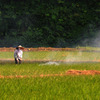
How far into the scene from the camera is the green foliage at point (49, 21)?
48375mm

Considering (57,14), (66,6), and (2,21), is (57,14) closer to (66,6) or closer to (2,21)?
(66,6)

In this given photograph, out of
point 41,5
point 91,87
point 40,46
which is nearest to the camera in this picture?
point 91,87

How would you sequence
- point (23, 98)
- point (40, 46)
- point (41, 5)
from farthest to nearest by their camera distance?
point (41, 5) < point (40, 46) < point (23, 98)

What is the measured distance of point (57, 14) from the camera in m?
49.9

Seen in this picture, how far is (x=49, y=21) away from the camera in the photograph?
166 feet

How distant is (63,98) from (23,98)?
3.46 ft

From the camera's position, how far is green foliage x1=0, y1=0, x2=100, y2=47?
4838 cm

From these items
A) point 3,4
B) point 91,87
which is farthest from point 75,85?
point 3,4

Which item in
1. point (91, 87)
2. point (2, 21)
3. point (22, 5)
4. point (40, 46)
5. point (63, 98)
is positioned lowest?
point (63, 98)

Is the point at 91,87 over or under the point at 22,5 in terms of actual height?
under

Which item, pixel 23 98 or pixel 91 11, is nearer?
pixel 23 98

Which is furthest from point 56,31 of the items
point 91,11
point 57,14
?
point 91,11

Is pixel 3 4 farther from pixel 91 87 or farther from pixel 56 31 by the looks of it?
pixel 91 87

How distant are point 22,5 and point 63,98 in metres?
44.1
